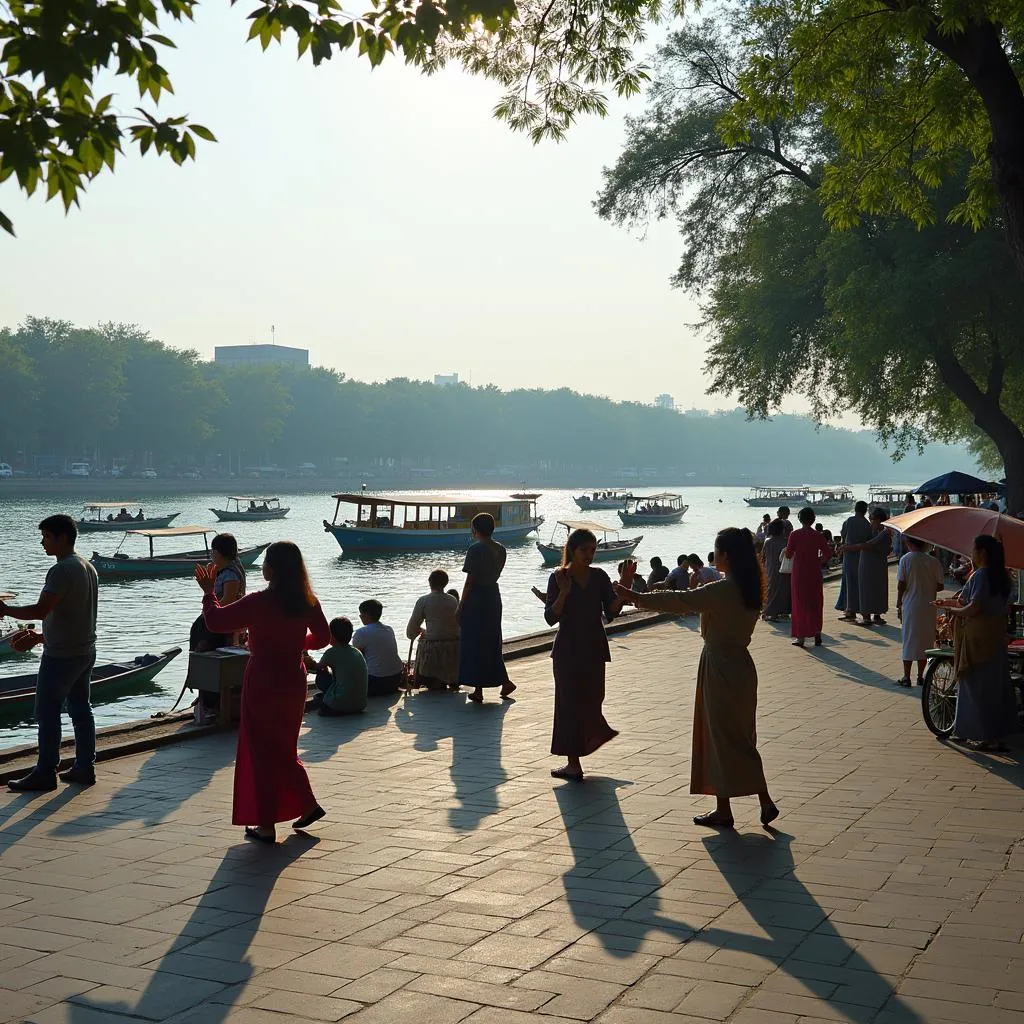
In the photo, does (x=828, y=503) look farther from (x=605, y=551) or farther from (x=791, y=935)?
(x=791, y=935)

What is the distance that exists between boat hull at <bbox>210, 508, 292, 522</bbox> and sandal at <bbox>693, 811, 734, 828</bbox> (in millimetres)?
67816

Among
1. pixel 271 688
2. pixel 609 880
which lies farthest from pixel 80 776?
pixel 609 880

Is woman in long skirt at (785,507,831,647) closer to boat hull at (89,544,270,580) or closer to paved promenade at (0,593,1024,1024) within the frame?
paved promenade at (0,593,1024,1024)

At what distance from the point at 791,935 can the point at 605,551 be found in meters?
49.2

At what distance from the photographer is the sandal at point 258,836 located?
6.44 meters

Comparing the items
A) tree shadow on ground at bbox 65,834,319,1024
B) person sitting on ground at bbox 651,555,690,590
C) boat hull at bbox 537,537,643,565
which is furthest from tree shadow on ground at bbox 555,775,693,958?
boat hull at bbox 537,537,643,565

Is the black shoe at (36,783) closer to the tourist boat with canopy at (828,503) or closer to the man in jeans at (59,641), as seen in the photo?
the man in jeans at (59,641)

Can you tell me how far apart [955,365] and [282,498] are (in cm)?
9153

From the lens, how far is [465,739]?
939 cm

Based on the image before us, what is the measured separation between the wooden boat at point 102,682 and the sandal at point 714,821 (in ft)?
37.8

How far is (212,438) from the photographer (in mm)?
119938

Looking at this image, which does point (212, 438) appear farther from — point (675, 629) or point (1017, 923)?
point (1017, 923)

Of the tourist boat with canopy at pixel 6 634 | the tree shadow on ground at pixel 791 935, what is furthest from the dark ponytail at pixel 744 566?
the tourist boat with canopy at pixel 6 634

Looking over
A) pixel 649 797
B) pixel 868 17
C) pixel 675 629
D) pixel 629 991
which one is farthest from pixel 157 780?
pixel 675 629
